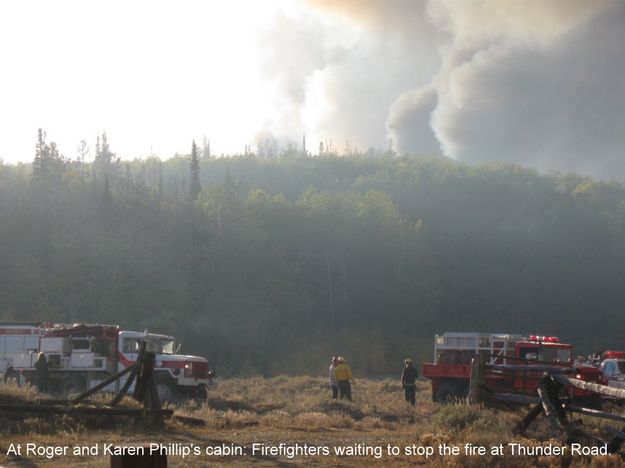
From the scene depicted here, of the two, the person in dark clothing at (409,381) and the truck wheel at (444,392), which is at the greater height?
the person in dark clothing at (409,381)

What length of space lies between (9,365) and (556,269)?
7195cm

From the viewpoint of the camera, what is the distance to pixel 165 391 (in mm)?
24812

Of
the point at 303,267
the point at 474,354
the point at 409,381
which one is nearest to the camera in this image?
the point at 409,381

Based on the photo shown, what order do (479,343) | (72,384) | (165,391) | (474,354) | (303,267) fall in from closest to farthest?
(165,391) → (474,354) → (72,384) → (479,343) → (303,267)

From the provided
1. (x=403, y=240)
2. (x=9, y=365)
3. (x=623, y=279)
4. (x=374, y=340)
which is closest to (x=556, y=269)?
(x=623, y=279)

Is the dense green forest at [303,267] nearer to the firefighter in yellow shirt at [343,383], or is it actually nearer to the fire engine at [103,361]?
the fire engine at [103,361]

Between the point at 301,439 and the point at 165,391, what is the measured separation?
423 inches

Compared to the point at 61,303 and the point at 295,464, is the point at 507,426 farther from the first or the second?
the point at 61,303

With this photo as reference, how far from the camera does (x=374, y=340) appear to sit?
66.3m

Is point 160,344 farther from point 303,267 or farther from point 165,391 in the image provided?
point 303,267

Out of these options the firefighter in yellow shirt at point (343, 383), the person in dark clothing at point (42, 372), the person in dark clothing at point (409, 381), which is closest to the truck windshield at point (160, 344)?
the person in dark clothing at point (42, 372)

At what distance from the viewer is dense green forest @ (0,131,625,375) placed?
62562 millimetres

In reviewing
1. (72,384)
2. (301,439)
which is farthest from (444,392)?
(301,439)

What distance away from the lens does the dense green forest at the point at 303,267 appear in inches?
2463
